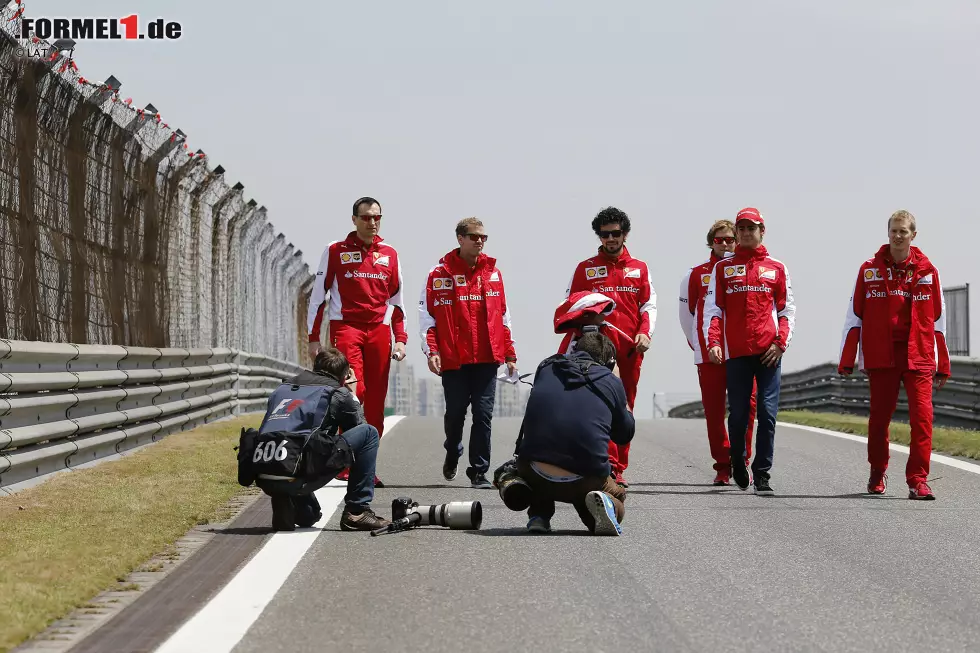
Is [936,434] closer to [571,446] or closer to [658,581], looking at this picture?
[571,446]

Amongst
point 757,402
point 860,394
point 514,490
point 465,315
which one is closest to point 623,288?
point 465,315

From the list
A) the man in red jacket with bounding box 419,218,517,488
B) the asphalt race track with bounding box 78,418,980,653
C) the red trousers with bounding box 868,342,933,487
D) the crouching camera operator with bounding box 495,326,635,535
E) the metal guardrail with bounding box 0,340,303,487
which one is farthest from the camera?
the man in red jacket with bounding box 419,218,517,488

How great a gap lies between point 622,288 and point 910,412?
6.96 feet

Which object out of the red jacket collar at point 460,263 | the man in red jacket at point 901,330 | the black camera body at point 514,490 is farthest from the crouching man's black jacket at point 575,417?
the man in red jacket at point 901,330

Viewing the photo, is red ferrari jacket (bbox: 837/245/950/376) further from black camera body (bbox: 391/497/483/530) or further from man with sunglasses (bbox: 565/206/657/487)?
black camera body (bbox: 391/497/483/530)

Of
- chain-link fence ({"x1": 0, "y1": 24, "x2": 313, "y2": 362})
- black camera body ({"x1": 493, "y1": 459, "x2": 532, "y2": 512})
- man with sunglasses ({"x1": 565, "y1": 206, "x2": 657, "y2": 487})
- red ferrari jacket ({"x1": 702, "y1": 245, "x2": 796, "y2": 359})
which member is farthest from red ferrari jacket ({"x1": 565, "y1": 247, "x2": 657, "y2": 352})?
chain-link fence ({"x1": 0, "y1": 24, "x2": 313, "y2": 362})

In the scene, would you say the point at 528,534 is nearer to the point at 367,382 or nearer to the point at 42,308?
the point at 367,382

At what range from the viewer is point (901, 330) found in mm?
10133

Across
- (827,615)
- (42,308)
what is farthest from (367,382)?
(827,615)

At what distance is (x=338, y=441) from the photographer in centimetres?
760

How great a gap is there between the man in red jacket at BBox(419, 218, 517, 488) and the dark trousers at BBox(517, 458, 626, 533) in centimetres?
252

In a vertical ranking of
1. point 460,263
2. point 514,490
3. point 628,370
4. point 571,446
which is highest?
point 460,263

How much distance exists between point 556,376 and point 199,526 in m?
2.07

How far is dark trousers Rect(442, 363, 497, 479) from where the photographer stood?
10414 mm
